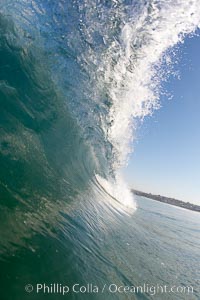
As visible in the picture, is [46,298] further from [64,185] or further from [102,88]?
[102,88]

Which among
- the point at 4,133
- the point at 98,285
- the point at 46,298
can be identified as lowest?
the point at 46,298

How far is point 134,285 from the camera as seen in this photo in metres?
5.20

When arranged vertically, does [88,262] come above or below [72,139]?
below

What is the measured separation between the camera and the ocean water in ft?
15.1

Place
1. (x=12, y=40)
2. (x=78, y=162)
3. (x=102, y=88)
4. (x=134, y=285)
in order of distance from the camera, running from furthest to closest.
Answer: (x=102, y=88)
(x=78, y=162)
(x=12, y=40)
(x=134, y=285)

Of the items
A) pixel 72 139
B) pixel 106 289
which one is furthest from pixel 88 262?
pixel 72 139

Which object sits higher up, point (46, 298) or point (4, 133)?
point (4, 133)

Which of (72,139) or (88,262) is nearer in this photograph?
(88,262)

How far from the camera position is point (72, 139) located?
11273 millimetres

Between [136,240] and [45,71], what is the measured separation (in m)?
6.79

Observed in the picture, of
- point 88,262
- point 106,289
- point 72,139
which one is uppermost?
point 72,139

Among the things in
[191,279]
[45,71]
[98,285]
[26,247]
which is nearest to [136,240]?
[191,279]

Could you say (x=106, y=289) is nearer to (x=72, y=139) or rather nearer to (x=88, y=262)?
(x=88, y=262)

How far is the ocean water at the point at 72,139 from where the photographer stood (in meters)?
4.61
